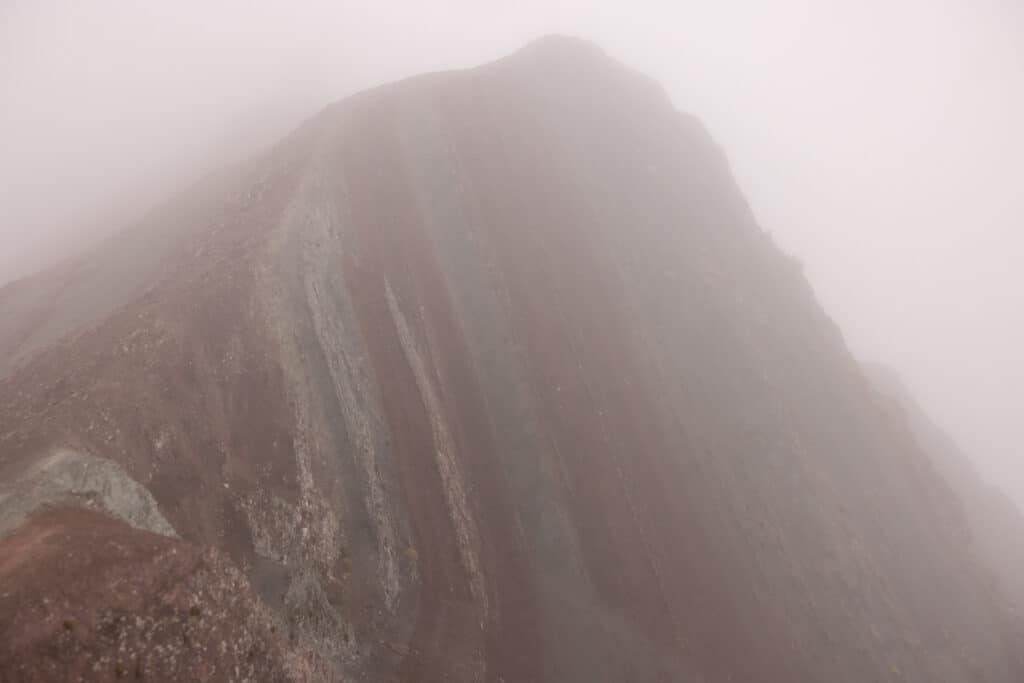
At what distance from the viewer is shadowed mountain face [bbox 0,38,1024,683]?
18.7 meters

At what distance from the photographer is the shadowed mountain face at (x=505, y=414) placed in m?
18.7

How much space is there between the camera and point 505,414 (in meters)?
27.2

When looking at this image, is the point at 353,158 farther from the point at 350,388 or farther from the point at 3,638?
the point at 3,638

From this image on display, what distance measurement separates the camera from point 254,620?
14.2m

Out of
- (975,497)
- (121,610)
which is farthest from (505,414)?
(975,497)

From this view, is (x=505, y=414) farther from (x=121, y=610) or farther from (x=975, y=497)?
(x=975, y=497)

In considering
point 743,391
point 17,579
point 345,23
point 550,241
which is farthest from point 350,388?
point 345,23

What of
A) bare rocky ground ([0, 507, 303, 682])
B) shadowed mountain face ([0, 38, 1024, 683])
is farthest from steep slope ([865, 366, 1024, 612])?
bare rocky ground ([0, 507, 303, 682])

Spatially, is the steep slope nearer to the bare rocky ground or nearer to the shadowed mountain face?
the shadowed mountain face

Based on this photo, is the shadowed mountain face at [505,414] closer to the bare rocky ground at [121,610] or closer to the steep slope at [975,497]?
the bare rocky ground at [121,610]

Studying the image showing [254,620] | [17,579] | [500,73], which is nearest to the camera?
[17,579]

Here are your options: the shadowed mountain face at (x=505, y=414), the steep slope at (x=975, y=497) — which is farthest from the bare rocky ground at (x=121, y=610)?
the steep slope at (x=975, y=497)

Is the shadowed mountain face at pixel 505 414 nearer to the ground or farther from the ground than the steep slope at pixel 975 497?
farther from the ground

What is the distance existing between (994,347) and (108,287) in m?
185
